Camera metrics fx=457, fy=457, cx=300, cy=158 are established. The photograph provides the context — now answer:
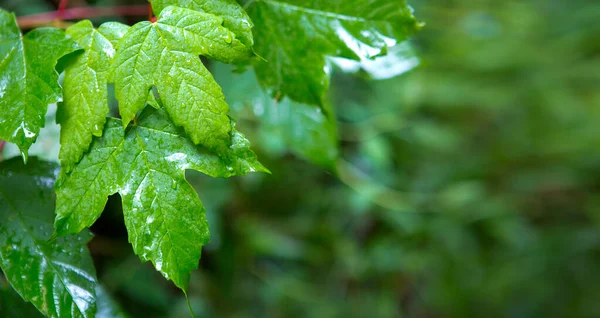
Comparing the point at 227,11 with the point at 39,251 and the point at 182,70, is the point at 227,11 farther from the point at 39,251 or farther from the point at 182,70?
the point at 39,251

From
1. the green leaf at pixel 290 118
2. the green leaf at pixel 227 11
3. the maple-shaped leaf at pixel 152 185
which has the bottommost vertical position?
the green leaf at pixel 290 118

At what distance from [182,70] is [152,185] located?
0.12 meters

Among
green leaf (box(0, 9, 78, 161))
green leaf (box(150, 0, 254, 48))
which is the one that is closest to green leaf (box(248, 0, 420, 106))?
green leaf (box(150, 0, 254, 48))

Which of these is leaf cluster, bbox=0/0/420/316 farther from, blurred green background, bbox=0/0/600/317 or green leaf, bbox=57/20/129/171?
blurred green background, bbox=0/0/600/317

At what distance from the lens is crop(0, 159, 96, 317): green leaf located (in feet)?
1.60

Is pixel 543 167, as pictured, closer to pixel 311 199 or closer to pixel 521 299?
pixel 521 299

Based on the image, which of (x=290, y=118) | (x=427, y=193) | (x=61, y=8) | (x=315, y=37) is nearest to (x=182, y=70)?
(x=315, y=37)

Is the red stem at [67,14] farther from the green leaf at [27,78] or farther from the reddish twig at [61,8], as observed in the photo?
the green leaf at [27,78]

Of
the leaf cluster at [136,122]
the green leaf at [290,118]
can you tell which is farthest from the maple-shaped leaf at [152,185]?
the green leaf at [290,118]

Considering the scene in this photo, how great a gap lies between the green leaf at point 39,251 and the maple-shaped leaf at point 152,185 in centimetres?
8

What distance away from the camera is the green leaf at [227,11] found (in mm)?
464

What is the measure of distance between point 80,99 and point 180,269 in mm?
197

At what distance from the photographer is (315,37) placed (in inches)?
22.5

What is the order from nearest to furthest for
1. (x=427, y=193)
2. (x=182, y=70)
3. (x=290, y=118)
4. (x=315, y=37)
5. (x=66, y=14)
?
1. (x=182, y=70)
2. (x=315, y=37)
3. (x=66, y=14)
4. (x=290, y=118)
5. (x=427, y=193)
